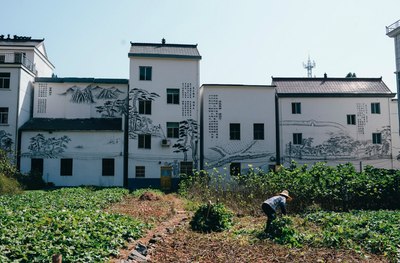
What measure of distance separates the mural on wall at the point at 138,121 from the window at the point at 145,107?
0.25 metres

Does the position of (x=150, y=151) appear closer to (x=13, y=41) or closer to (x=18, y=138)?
(x=18, y=138)

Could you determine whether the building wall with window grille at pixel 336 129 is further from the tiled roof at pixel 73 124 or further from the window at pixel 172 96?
the tiled roof at pixel 73 124

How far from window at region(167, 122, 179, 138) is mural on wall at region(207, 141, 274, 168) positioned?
3.02m

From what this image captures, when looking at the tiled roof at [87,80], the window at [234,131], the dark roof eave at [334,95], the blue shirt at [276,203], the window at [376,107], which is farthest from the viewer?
the window at [376,107]

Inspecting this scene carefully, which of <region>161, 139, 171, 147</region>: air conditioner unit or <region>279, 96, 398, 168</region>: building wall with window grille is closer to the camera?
<region>161, 139, 171, 147</region>: air conditioner unit

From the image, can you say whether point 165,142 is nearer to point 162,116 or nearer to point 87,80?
point 162,116

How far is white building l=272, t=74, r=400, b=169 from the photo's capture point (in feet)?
95.0

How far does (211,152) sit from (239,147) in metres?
2.28

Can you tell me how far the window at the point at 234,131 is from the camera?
28203 millimetres

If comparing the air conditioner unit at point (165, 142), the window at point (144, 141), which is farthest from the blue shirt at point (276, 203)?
the window at point (144, 141)

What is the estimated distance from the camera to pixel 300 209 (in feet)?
47.7

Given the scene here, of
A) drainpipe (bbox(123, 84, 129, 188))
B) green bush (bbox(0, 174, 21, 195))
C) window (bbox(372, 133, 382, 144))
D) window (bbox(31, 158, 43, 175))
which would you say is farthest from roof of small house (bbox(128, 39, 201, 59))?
window (bbox(372, 133, 382, 144))

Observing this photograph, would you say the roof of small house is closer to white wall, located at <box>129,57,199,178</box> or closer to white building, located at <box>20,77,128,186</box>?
white wall, located at <box>129,57,199,178</box>

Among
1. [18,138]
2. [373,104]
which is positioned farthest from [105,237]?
[373,104]
